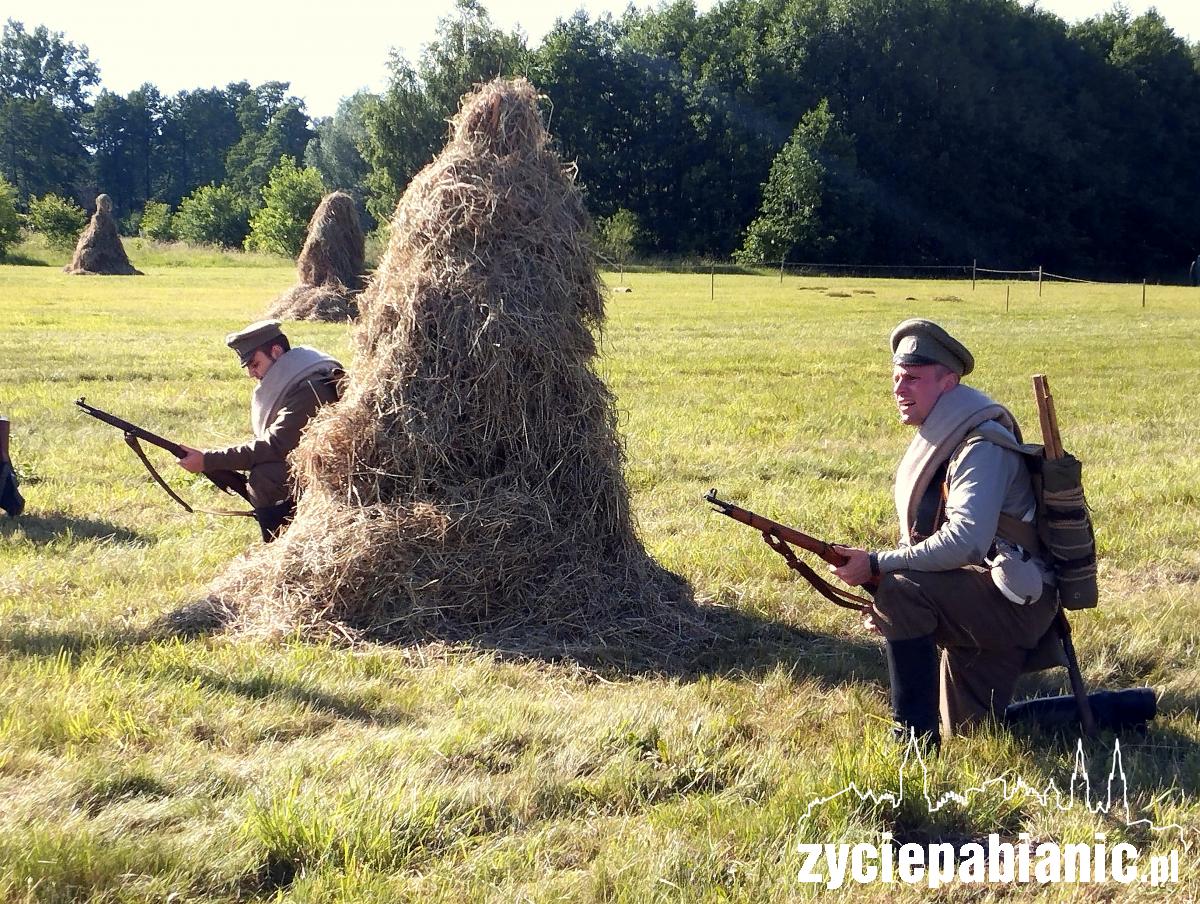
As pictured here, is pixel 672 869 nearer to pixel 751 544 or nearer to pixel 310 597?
pixel 310 597

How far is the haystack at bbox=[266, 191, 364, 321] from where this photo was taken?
25.2 m

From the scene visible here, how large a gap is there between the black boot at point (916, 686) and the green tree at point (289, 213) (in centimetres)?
5995

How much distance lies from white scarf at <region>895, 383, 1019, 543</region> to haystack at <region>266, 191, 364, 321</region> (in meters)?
21.9

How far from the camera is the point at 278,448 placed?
22.2ft

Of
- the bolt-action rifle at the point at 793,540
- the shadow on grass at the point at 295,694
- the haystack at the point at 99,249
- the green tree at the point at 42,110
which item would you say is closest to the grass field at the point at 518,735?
the shadow on grass at the point at 295,694

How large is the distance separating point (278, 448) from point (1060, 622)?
14.7 ft

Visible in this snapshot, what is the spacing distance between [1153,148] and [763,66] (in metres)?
27.1

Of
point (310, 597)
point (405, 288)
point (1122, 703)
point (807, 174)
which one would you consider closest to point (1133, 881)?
point (1122, 703)

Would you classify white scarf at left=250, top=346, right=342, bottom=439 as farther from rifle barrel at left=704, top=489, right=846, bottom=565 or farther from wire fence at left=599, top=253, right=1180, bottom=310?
wire fence at left=599, top=253, right=1180, bottom=310

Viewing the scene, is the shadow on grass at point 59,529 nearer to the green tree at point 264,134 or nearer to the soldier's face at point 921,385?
the soldier's face at point 921,385

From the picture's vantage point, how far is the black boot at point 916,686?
171 inches

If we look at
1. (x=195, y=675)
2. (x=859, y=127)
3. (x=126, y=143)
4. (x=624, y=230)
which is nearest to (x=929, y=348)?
(x=195, y=675)

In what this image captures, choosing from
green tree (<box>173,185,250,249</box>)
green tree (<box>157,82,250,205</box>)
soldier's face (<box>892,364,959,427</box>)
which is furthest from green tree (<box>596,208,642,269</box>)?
green tree (<box>157,82,250,205</box>)

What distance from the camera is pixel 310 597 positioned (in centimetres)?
575
